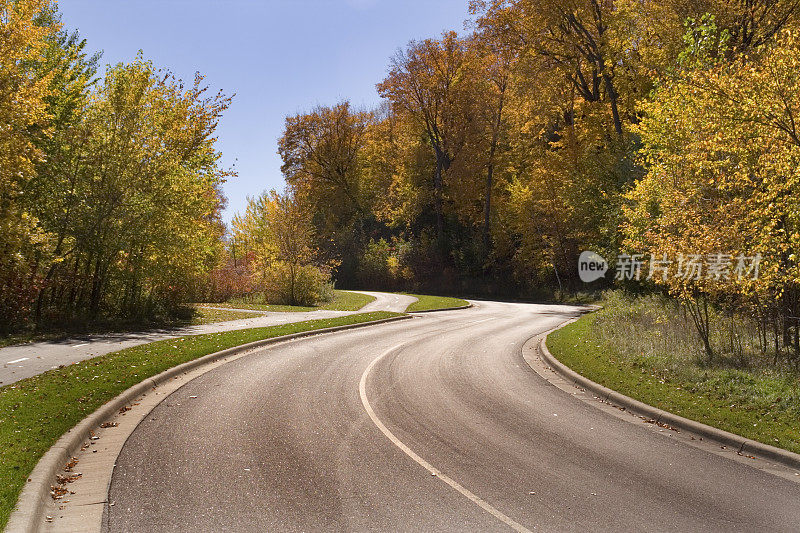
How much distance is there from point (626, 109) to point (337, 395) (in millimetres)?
31154

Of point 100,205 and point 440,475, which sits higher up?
point 100,205

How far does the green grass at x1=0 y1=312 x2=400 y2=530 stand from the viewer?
5.67 meters

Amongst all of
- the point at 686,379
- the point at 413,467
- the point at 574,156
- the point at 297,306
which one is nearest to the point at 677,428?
the point at 686,379

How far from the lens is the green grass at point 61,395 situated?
5671 millimetres

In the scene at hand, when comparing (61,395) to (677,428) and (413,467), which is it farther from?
(677,428)

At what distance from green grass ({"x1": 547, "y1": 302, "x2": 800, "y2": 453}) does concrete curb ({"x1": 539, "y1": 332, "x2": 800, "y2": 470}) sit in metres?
0.17

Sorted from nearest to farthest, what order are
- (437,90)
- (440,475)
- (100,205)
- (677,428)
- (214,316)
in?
(440,475) → (677,428) → (100,205) → (214,316) → (437,90)

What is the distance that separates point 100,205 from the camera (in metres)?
17.7

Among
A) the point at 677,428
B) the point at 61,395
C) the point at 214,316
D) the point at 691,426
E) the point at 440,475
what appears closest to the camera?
the point at 440,475

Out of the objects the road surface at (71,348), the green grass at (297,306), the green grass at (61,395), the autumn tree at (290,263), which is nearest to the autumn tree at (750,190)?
the green grass at (61,395)

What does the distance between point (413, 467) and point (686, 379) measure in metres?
6.85

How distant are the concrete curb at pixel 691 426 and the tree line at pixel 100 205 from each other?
1506 cm

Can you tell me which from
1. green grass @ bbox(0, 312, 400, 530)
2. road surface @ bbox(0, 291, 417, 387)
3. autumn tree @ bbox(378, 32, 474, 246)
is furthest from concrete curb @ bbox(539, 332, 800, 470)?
autumn tree @ bbox(378, 32, 474, 246)

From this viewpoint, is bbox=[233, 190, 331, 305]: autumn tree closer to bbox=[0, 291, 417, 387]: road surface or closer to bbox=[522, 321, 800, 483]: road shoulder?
bbox=[0, 291, 417, 387]: road surface
